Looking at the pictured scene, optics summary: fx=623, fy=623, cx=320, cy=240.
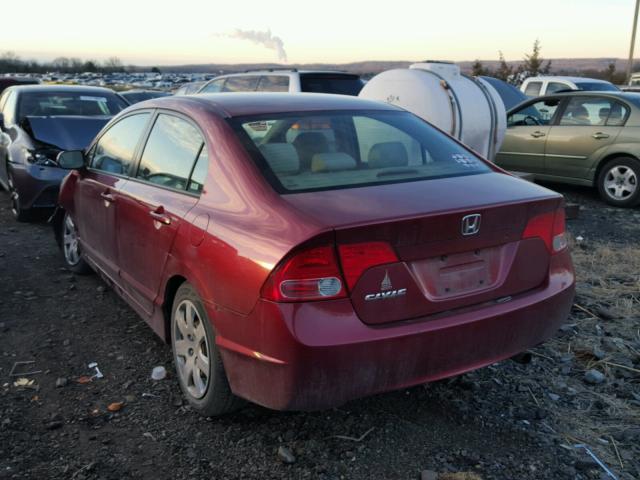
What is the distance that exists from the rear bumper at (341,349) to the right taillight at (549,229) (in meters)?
0.35

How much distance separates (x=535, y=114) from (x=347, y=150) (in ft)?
25.9

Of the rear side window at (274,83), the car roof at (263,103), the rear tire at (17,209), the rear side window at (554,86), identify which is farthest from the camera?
the rear side window at (554,86)

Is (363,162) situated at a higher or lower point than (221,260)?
higher

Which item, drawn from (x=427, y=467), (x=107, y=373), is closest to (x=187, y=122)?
(x=107, y=373)

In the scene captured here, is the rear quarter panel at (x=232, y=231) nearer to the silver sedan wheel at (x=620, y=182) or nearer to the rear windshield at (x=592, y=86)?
the silver sedan wheel at (x=620, y=182)

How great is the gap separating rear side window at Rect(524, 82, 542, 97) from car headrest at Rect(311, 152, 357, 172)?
48.1 ft

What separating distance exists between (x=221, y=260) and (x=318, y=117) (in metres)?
1.16

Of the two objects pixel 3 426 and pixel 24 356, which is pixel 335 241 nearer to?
pixel 3 426

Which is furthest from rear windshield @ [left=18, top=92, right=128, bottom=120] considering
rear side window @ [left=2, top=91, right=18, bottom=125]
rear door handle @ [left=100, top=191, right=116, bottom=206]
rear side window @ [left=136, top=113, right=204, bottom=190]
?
rear side window @ [left=136, top=113, right=204, bottom=190]

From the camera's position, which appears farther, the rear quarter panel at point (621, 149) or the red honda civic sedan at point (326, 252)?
the rear quarter panel at point (621, 149)

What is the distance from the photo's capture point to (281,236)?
8.61 ft

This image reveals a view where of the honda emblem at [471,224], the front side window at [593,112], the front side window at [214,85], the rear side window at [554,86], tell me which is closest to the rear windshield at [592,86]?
the rear side window at [554,86]

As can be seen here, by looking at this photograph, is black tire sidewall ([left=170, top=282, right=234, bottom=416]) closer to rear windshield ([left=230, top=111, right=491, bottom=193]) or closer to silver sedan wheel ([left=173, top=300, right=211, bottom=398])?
silver sedan wheel ([left=173, top=300, right=211, bottom=398])

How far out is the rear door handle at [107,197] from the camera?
4.23 m
